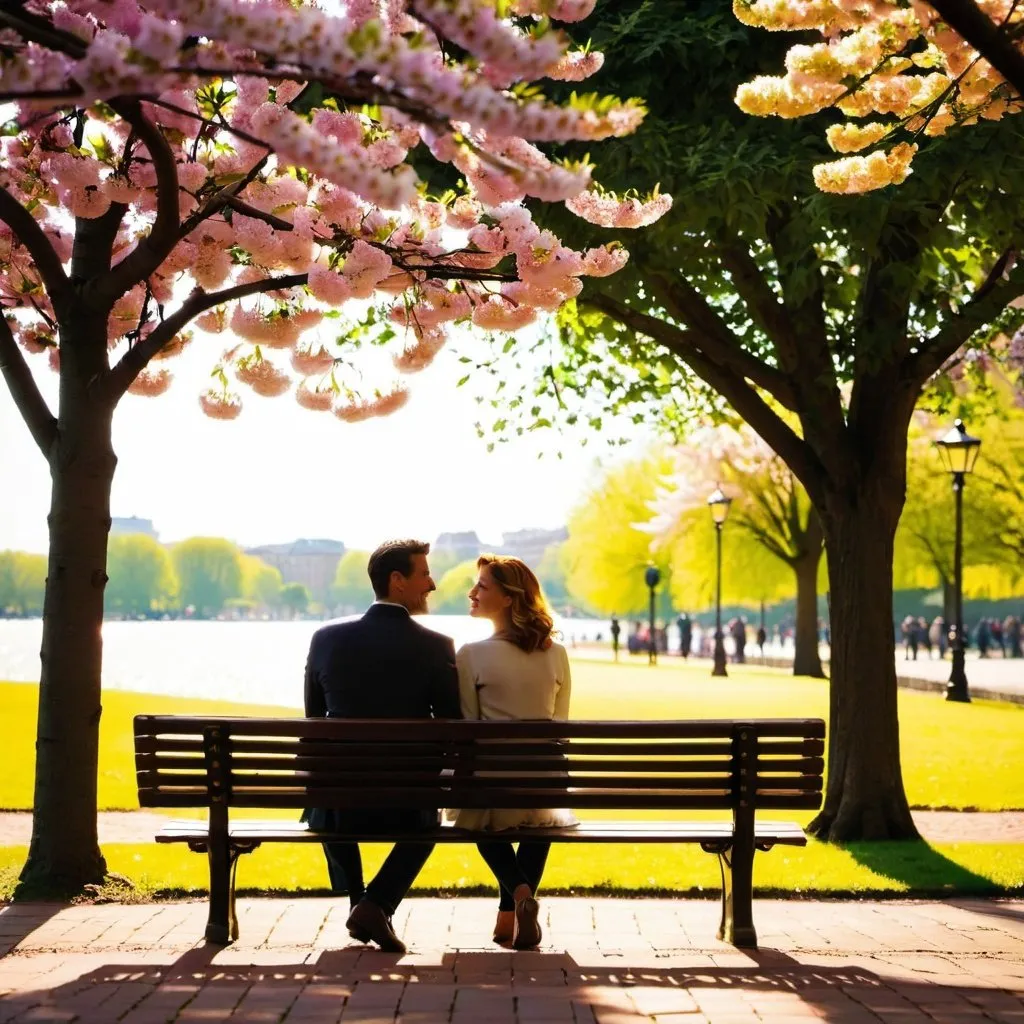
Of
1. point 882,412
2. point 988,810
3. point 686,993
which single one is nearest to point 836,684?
point 882,412

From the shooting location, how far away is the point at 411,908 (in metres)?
7.77

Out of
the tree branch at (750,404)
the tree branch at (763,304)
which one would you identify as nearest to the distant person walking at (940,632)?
the tree branch at (750,404)

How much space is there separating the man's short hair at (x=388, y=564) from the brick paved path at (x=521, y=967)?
57.3 inches

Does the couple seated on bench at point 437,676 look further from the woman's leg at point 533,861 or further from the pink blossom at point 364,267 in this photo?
the pink blossom at point 364,267

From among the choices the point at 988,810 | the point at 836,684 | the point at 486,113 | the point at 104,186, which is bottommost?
the point at 988,810

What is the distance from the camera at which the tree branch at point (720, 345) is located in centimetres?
1077

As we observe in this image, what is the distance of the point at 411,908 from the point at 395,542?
2091mm

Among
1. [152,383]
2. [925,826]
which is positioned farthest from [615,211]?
[925,826]

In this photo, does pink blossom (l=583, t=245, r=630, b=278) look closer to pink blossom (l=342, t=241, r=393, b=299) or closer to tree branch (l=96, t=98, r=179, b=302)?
pink blossom (l=342, t=241, r=393, b=299)

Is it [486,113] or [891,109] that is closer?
[486,113]

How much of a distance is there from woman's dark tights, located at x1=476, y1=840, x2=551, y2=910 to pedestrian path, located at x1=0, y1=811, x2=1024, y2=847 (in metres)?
4.25

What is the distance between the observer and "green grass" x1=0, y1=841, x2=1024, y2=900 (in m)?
8.38

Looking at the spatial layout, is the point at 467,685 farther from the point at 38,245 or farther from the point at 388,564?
the point at 38,245

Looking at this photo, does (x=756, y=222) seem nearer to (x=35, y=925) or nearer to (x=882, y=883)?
(x=882, y=883)
